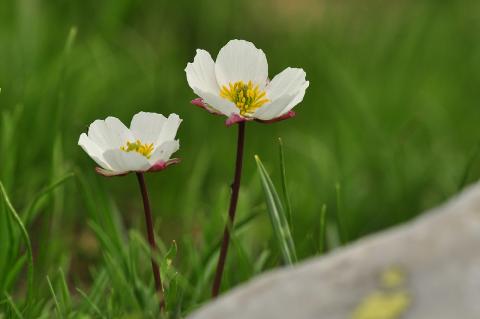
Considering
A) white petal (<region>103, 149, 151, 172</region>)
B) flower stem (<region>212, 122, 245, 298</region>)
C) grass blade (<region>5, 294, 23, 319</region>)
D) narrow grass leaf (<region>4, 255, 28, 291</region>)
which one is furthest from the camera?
narrow grass leaf (<region>4, 255, 28, 291</region>)

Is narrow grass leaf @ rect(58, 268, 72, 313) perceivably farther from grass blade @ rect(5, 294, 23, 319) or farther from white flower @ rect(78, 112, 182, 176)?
white flower @ rect(78, 112, 182, 176)

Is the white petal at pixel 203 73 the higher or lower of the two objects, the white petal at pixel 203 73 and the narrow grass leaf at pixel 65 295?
the higher

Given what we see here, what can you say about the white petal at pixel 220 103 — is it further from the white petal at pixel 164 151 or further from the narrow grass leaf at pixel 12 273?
the narrow grass leaf at pixel 12 273

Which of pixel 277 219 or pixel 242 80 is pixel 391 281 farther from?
pixel 242 80

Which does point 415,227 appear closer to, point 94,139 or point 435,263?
point 435,263

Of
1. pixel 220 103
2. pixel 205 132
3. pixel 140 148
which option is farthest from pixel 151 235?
pixel 205 132

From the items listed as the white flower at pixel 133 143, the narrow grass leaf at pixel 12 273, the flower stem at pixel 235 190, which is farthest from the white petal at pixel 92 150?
the narrow grass leaf at pixel 12 273

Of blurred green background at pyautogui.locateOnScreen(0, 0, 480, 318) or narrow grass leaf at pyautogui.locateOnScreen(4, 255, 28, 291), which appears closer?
narrow grass leaf at pyautogui.locateOnScreen(4, 255, 28, 291)

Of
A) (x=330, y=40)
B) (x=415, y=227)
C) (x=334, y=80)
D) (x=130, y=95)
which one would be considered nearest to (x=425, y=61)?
(x=330, y=40)

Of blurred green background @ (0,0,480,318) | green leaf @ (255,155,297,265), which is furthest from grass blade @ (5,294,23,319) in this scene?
green leaf @ (255,155,297,265)
